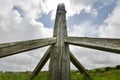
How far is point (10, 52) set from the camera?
4.11 m

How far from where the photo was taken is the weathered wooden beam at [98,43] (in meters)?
4.01

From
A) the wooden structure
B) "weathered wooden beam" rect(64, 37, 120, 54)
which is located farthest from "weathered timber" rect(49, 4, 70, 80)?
"weathered wooden beam" rect(64, 37, 120, 54)

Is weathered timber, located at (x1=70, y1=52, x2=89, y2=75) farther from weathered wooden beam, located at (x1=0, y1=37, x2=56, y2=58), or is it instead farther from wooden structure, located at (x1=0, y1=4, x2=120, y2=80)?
weathered wooden beam, located at (x1=0, y1=37, x2=56, y2=58)

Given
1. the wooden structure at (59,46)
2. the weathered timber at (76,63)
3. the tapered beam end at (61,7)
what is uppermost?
the tapered beam end at (61,7)

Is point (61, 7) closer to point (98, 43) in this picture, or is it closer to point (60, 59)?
point (60, 59)

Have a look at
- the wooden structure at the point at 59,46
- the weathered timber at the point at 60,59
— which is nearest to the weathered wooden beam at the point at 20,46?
the wooden structure at the point at 59,46

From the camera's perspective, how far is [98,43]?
4.30m

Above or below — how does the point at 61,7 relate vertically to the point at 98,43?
above

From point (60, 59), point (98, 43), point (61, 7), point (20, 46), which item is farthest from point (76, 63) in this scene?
point (20, 46)

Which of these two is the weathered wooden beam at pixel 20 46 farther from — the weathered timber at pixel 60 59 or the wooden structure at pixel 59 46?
the weathered timber at pixel 60 59

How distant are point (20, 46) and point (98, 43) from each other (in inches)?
54.7

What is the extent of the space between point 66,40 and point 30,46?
919 mm

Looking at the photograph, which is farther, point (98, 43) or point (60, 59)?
point (60, 59)

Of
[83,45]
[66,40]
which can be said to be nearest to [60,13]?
[66,40]
